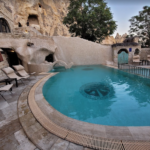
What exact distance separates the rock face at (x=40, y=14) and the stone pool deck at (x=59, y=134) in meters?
24.6

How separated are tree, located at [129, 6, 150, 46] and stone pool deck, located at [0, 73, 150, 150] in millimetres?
Answer: 28105

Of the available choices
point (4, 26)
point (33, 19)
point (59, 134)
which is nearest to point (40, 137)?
point (59, 134)

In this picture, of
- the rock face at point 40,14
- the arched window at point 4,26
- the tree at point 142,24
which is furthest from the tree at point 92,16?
the arched window at point 4,26

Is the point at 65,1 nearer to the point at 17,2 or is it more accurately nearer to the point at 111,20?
the point at 17,2

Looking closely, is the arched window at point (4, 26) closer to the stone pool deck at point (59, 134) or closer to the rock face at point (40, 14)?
the rock face at point (40, 14)

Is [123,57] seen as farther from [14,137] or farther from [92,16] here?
[14,137]

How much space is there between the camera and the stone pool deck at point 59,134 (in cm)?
182

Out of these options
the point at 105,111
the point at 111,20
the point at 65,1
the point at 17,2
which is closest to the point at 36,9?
the point at 17,2

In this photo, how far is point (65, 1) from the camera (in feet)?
102

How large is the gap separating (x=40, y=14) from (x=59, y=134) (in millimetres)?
30615

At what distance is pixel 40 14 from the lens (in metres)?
24.8

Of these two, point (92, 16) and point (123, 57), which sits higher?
point (92, 16)

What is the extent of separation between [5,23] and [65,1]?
85.6 feet

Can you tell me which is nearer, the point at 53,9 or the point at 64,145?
the point at 64,145
